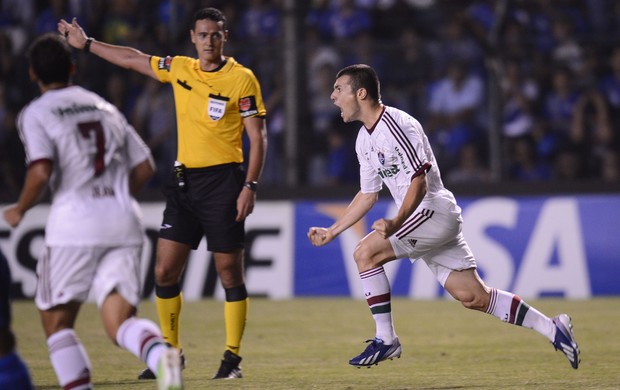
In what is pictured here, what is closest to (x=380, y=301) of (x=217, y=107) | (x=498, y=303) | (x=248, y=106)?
(x=498, y=303)

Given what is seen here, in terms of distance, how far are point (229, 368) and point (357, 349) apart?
2016mm

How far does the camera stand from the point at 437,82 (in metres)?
14.4

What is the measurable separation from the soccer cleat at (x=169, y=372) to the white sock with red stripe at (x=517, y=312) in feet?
9.81

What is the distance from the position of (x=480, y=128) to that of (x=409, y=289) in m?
2.14

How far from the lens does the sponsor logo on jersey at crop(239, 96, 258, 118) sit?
7936 millimetres

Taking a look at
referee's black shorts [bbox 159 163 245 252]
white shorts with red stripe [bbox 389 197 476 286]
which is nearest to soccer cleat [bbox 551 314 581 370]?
white shorts with red stripe [bbox 389 197 476 286]

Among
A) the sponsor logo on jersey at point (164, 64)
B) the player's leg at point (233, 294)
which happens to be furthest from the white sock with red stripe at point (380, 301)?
the sponsor logo on jersey at point (164, 64)

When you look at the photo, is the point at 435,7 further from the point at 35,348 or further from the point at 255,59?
the point at 35,348

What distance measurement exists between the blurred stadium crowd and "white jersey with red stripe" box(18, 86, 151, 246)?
28.4 feet

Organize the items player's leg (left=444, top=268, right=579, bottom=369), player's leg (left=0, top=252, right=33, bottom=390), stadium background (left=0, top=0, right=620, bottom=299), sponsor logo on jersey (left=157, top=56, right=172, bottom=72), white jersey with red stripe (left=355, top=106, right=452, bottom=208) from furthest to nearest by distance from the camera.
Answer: stadium background (left=0, top=0, right=620, bottom=299) → sponsor logo on jersey (left=157, top=56, right=172, bottom=72) → player's leg (left=444, top=268, right=579, bottom=369) → white jersey with red stripe (left=355, top=106, right=452, bottom=208) → player's leg (left=0, top=252, right=33, bottom=390)

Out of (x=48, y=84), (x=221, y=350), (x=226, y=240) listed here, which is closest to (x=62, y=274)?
(x=48, y=84)

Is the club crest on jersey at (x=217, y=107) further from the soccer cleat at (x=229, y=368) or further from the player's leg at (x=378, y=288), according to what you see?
the soccer cleat at (x=229, y=368)

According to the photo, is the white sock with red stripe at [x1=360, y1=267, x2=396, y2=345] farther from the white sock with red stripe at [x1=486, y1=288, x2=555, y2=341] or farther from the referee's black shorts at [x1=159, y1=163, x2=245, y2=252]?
the referee's black shorts at [x1=159, y1=163, x2=245, y2=252]

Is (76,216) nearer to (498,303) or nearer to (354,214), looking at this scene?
(354,214)
